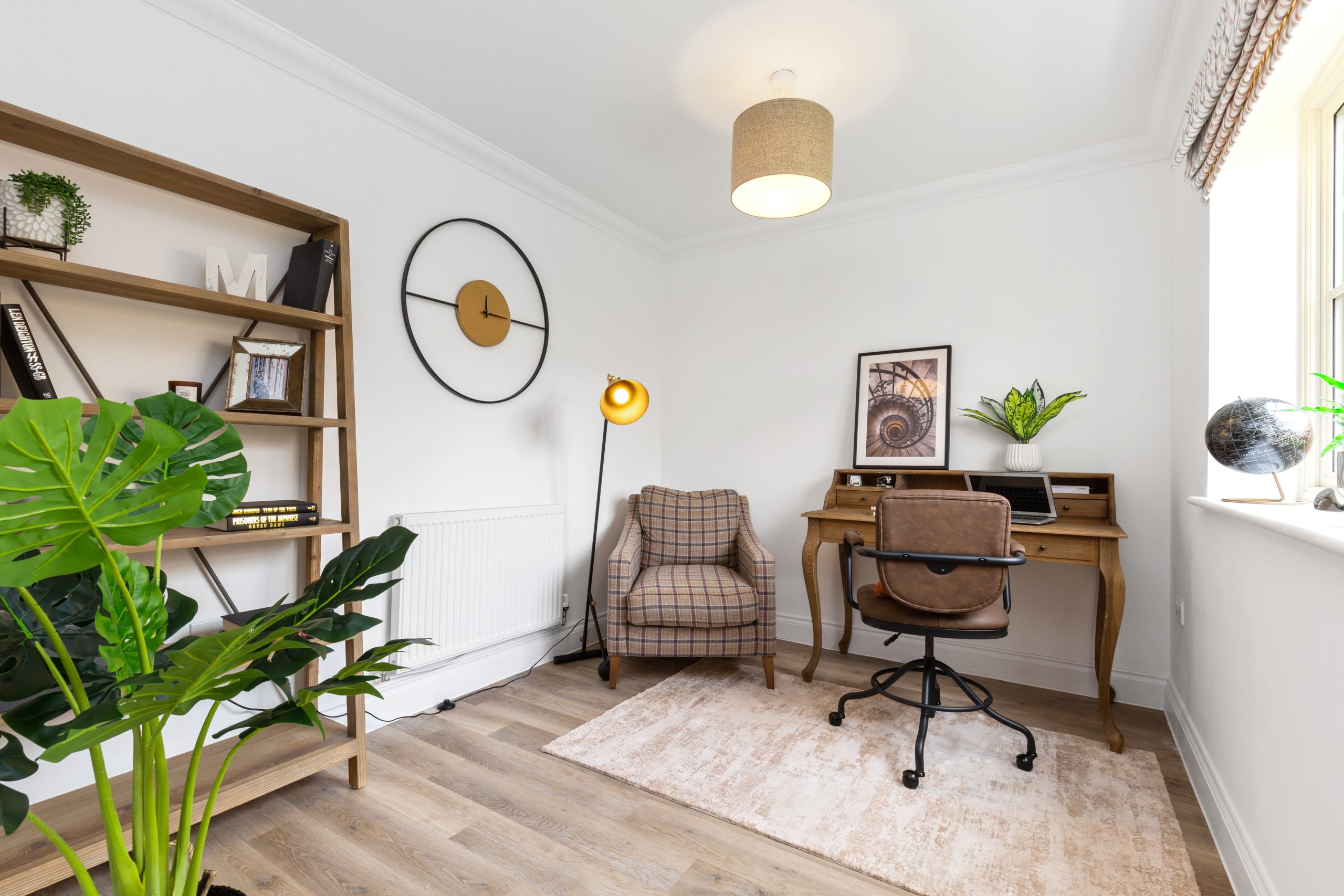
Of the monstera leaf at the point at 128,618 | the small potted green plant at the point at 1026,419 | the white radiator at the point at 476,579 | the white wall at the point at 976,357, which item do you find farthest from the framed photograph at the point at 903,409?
the monstera leaf at the point at 128,618

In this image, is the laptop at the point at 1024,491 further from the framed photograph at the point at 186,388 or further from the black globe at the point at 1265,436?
the framed photograph at the point at 186,388

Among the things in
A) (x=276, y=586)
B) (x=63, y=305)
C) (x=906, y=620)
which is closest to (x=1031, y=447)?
(x=906, y=620)

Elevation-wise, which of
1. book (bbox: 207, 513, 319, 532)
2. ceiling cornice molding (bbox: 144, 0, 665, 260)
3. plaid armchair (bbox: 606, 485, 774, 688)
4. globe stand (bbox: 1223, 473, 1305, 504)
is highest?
ceiling cornice molding (bbox: 144, 0, 665, 260)

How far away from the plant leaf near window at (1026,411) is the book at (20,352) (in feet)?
11.0

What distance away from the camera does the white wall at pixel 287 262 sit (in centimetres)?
176

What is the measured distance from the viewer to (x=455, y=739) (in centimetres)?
234

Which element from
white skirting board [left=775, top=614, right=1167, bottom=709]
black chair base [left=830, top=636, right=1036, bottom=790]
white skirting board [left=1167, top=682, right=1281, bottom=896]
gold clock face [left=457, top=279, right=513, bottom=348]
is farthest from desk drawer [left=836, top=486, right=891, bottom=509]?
gold clock face [left=457, top=279, right=513, bottom=348]

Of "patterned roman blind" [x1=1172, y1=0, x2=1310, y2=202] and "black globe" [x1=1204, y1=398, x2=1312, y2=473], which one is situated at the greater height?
"patterned roman blind" [x1=1172, y1=0, x2=1310, y2=202]

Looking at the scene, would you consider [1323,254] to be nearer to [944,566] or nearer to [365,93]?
[944,566]

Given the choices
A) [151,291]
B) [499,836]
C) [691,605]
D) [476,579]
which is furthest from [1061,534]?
[151,291]

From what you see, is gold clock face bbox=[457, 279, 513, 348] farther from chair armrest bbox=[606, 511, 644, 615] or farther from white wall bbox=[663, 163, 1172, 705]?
white wall bbox=[663, 163, 1172, 705]

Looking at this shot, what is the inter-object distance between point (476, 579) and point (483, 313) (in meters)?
1.19

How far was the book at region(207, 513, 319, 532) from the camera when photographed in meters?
1.79

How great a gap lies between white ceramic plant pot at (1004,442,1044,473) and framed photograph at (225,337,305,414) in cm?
285
